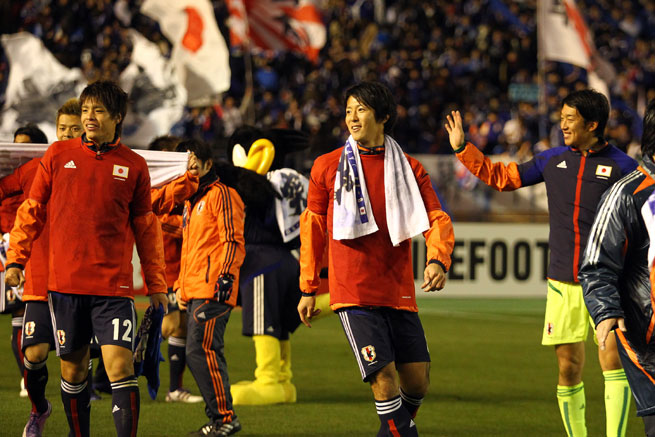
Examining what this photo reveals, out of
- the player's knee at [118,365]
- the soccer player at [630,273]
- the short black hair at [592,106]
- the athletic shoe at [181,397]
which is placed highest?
the short black hair at [592,106]

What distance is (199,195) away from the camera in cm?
757

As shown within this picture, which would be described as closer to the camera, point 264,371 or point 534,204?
point 264,371

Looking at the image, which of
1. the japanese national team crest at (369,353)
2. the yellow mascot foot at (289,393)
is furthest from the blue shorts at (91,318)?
the yellow mascot foot at (289,393)

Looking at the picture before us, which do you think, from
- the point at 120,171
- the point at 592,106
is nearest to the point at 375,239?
the point at 120,171

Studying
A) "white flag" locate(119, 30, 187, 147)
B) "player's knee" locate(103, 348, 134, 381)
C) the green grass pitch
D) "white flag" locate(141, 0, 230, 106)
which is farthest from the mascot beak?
"white flag" locate(141, 0, 230, 106)

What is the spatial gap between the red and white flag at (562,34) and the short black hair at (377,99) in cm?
1603

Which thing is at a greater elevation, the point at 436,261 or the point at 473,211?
the point at 436,261

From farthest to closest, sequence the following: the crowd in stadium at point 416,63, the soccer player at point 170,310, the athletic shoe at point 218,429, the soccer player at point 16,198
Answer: the crowd in stadium at point 416,63 < the soccer player at point 170,310 < the athletic shoe at point 218,429 < the soccer player at point 16,198

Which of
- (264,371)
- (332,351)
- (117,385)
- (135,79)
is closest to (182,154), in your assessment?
(264,371)

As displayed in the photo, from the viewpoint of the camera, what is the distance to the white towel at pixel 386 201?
5547 millimetres

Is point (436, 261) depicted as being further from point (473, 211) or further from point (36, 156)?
point (473, 211)

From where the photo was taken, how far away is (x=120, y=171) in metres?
5.75

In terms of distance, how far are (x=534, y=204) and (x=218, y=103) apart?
6502 millimetres

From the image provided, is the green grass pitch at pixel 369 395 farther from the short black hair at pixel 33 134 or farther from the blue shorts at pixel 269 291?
the short black hair at pixel 33 134
